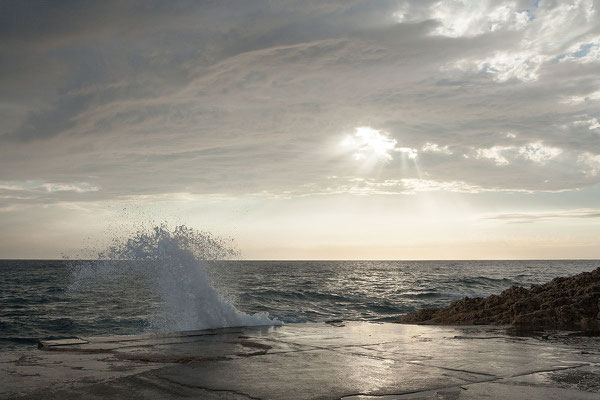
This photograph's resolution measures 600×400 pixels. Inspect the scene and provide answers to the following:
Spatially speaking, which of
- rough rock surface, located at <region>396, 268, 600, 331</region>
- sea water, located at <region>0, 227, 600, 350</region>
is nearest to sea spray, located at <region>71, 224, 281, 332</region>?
sea water, located at <region>0, 227, 600, 350</region>

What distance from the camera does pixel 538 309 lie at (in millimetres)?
10570

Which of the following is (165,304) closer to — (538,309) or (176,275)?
(176,275)

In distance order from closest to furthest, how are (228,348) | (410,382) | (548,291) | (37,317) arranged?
(410,382) → (228,348) → (548,291) → (37,317)

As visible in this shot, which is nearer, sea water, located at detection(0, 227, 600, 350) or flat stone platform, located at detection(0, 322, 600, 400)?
flat stone platform, located at detection(0, 322, 600, 400)

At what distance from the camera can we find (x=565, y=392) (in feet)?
14.1

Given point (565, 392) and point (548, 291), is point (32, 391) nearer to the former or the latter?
point (565, 392)

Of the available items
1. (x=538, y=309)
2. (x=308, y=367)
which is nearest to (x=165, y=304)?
(x=308, y=367)

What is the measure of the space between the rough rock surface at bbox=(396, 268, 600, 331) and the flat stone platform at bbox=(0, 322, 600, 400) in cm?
172

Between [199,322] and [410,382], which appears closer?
[410,382]

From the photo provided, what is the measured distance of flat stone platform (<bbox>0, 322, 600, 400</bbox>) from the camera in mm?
4336

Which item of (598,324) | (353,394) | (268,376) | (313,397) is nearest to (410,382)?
(353,394)

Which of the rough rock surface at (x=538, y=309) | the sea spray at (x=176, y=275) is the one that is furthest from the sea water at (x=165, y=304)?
the rough rock surface at (x=538, y=309)

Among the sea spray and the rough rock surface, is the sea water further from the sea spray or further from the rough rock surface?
the rough rock surface

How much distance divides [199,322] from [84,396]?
6113 mm
